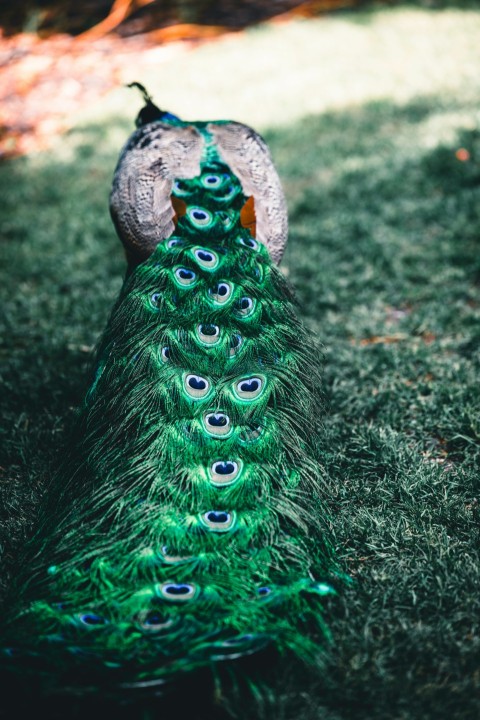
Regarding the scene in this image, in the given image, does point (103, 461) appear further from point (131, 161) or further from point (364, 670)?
point (131, 161)

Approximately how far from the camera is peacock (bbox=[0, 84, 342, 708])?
157 cm

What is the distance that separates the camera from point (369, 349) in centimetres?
354

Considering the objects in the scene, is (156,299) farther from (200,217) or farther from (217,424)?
(217,424)

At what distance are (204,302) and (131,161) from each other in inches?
43.6

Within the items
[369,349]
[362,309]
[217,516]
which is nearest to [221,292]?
[217,516]

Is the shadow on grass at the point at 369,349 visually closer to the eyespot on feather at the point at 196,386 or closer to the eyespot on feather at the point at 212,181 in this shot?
the eyespot on feather at the point at 196,386

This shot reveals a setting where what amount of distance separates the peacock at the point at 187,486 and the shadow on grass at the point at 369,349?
0.23m

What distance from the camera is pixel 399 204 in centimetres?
514

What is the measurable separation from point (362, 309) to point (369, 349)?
1.55 feet

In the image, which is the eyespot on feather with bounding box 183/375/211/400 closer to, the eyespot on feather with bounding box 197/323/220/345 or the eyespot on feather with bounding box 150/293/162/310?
the eyespot on feather with bounding box 197/323/220/345

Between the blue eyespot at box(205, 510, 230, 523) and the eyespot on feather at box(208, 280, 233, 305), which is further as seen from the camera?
the eyespot on feather at box(208, 280, 233, 305)

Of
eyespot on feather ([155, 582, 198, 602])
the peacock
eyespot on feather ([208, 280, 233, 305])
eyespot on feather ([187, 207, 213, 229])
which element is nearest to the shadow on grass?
the peacock

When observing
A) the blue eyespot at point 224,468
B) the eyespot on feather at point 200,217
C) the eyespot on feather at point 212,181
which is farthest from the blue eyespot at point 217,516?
the eyespot on feather at point 212,181

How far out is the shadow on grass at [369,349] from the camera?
1874 millimetres
